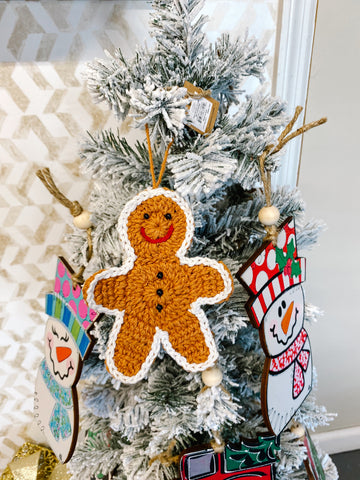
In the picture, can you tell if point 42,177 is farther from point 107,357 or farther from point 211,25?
point 211,25

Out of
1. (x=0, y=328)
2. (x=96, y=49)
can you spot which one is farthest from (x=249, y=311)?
(x=0, y=328)

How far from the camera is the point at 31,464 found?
37.9 inches

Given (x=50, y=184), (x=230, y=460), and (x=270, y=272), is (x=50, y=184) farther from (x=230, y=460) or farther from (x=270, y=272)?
(x=230, y=460)

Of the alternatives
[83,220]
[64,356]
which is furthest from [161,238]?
[64,356]

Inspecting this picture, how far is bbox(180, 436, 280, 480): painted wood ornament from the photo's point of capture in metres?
0.55

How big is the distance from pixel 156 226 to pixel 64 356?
0.86 ft

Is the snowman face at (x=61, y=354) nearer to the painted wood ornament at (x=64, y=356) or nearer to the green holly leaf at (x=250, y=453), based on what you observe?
the painted wood ornament at (x=64, y=356)

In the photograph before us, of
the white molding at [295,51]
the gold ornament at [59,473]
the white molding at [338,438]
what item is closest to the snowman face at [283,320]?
the white molding at [295,51]

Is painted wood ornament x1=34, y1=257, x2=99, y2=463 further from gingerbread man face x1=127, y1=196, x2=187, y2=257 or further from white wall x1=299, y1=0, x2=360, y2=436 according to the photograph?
white wall x1=299, y1=0, x2=360, y2=436

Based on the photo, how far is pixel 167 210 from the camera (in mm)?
445

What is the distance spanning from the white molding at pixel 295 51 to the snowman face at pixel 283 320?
38cm

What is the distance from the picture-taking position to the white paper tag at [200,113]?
48cm

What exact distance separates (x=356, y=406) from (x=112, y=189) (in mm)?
1129

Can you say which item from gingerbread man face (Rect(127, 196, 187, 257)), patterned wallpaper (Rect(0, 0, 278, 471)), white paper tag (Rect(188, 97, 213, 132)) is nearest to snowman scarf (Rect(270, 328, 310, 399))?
gingerbread man face (Rect(127, 196, 187, 257))
